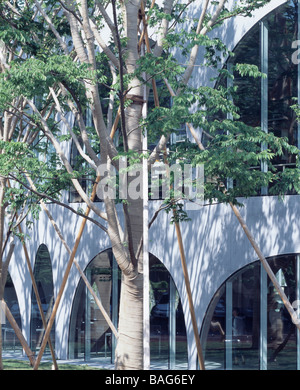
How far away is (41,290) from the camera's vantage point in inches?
712

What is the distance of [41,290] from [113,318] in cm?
286

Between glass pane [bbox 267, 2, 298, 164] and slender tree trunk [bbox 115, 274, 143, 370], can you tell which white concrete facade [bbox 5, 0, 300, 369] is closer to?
glass pane [bbox 267, 2, 298, 164]

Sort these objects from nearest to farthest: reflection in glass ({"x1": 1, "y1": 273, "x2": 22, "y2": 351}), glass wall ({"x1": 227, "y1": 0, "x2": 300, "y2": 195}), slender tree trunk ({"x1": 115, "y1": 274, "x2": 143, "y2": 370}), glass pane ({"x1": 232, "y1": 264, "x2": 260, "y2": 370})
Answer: slender tree trunk ({"x1": 115, "y1": 274, "x2": 143, "y2": 370})
glass wall ({"x1": 227, "y1": 0, "x2": 300, "y2": 195})
glass pane ({"x1": 232, "y1": 264, "x2": 260, "y2": 370})
reflection in glass ({"x1": 1, "y1": 273, "x2": 22, "y2": 351})

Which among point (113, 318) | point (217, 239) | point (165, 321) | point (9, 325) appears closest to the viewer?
point (217, 239)

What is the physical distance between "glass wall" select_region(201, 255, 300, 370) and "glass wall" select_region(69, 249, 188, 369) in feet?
2.91

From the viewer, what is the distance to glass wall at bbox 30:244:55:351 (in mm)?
17859

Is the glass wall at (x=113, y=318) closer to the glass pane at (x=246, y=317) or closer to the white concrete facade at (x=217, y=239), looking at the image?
the white concrete facade at (x=217, y=239)

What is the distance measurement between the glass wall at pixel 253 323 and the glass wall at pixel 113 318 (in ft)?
2.91

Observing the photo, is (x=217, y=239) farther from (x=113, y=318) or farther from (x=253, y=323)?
(x=113, y=318)

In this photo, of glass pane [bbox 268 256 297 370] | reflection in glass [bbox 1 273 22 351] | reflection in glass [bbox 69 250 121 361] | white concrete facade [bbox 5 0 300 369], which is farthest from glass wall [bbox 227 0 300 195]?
reflection in glass [bbox 1 273 22 351]

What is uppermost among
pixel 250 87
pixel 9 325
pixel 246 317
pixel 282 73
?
pixel 282 73

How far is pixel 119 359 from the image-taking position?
1044 cm

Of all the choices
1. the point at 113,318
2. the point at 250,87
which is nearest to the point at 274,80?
the point at 250,87
